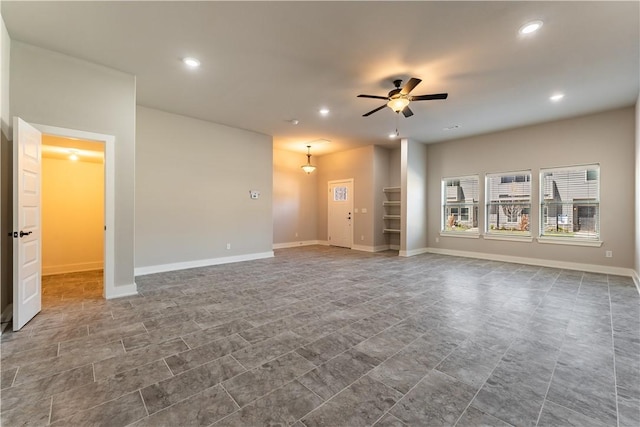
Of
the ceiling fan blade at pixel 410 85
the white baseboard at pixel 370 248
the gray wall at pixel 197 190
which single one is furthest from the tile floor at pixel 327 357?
the white baseboard at pixel 370 248

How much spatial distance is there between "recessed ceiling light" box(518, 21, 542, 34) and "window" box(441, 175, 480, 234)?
15.3 ft

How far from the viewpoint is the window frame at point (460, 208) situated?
7.21 m

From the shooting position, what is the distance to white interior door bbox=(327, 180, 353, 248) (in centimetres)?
891

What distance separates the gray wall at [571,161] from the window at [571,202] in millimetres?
131

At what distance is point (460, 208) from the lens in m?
7.59

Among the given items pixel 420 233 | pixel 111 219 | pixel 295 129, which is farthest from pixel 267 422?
pixel 420 233

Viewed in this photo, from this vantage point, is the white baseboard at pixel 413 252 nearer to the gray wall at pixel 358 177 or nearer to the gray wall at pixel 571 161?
the gray wall at pixel 571 161

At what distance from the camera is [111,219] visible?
12.5 ft

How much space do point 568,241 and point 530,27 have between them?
16.0ft

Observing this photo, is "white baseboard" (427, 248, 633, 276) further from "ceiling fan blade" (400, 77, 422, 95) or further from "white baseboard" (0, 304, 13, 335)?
"white baseboard" (0, 304, 13, 335)

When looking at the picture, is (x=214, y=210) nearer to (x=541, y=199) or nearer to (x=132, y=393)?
(x=132, y=393)

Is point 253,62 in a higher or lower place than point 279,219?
higher

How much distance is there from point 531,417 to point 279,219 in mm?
7699

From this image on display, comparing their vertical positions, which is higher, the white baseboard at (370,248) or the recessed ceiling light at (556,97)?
the recessed ceiling light at (556,97)
